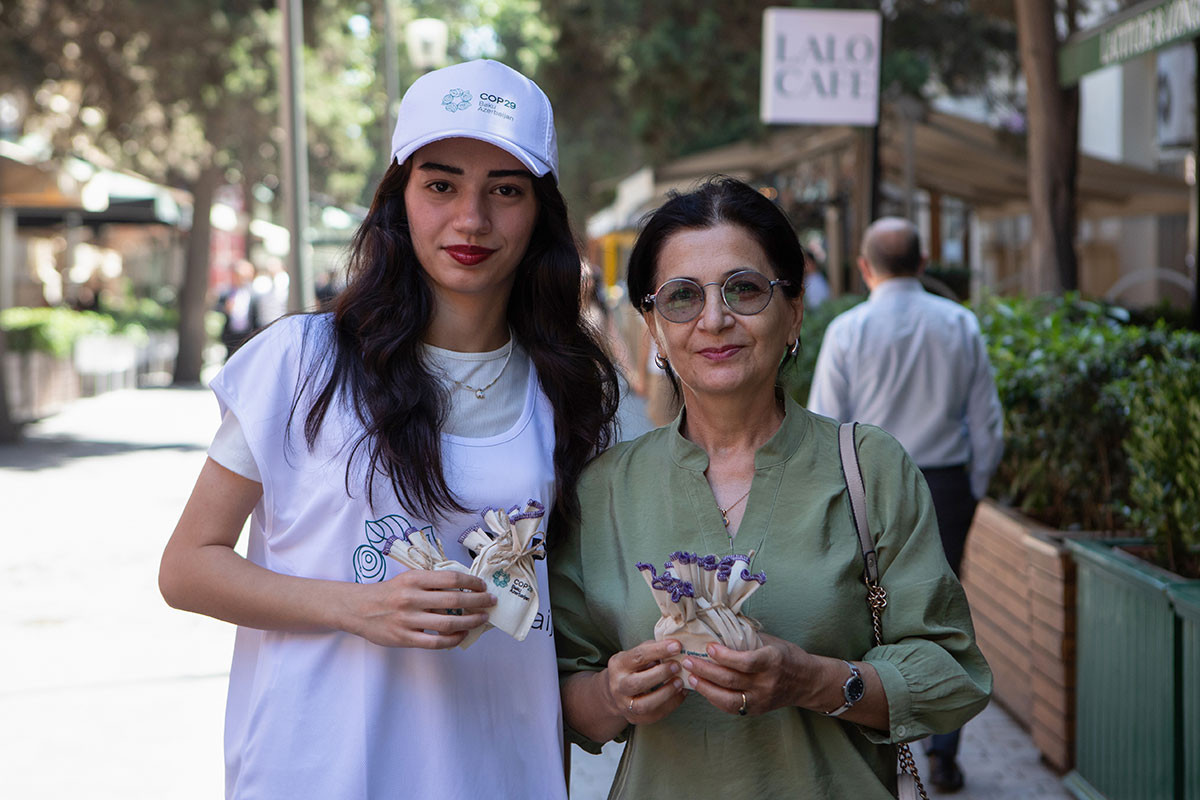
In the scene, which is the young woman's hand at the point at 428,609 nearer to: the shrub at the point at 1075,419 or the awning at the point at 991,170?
the shrub at the point at 1075,419

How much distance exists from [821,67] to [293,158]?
4.17m

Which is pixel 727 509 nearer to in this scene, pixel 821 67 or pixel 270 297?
pixel 821 67

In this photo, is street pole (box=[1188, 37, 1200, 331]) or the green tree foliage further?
the green tree foliage

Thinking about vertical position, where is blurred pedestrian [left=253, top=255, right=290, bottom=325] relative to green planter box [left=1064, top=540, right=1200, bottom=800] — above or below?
above

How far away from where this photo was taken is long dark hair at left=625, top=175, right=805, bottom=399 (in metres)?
2.36

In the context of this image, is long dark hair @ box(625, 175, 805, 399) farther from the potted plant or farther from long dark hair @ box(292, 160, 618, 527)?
the potted plant

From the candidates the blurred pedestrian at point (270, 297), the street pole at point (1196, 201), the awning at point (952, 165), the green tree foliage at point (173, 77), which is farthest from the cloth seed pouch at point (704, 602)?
the blurred pedestrian at point (270, 297)

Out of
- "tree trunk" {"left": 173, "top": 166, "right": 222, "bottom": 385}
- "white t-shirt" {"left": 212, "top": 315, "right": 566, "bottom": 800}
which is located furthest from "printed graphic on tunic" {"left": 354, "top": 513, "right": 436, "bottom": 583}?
"tree trunk" {"left": 173, "top": 166, "right": 222, "bottom": 385}

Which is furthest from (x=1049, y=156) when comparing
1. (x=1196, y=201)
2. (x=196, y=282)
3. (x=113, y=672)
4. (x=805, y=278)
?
(x=196, y=282)

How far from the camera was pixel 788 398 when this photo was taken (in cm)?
244

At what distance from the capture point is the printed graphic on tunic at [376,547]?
226cm

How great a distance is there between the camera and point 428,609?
2047 millimetres

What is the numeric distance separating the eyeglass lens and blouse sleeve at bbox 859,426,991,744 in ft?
1.13

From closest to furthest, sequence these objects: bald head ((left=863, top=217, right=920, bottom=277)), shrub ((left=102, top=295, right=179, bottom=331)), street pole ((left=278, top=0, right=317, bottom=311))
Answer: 1. bald head ((left=863, top=217, right=920, bottom=277))
2. street pole ((left=278, top=0, right=317, bottom=311))
3. shrub ((left=102, top=295, right=179, bottom=331))
